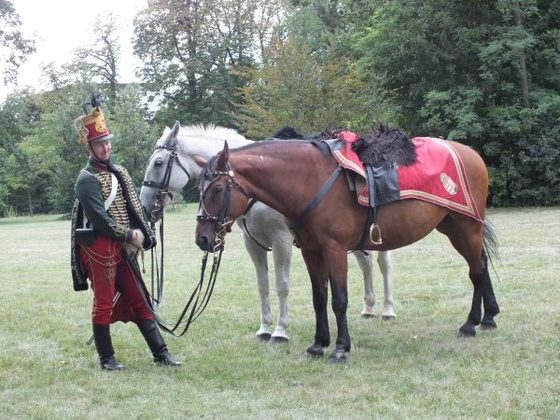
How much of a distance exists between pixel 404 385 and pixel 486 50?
63.3ft

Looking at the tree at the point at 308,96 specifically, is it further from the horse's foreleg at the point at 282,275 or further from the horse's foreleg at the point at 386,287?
the horse's foreleg at the point at 282,275

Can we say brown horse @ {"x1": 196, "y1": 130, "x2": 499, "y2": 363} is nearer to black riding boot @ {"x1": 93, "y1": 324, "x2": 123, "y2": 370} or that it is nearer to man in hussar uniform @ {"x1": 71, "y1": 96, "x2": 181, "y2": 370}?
man in hussar uniform @ {"x1": 71, "y1": 96, "x2": 181, "y2": 370}

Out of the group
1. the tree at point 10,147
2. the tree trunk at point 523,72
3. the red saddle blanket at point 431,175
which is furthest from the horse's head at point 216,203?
the tree at point 10,147

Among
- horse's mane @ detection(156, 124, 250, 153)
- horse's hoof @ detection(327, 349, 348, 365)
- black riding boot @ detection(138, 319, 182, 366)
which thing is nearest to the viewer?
horse's hoof @ detection(327, 349, 348, 365)

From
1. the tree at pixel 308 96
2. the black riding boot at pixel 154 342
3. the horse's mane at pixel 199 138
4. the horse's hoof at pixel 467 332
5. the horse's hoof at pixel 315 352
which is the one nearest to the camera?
the black riding boot at pixel 154 342

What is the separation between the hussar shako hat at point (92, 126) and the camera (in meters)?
5.24

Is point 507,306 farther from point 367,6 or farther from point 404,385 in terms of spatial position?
point 367,6

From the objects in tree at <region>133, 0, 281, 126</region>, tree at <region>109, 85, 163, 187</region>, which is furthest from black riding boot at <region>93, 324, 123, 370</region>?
tree at <region>133, 0, 281, 126</region>

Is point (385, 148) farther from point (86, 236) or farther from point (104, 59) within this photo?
point (104, 59)

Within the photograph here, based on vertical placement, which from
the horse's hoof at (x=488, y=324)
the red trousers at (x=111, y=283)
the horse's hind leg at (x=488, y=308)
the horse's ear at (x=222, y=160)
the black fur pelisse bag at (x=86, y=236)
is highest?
the horse's ear at (x=222, y=160)

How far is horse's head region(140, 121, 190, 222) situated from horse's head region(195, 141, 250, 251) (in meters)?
1.31

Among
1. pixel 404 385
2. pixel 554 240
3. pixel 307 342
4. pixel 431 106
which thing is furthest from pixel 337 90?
pixel 404 385

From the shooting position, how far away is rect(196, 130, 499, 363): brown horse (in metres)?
5.28

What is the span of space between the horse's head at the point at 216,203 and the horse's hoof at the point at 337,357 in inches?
51.1
